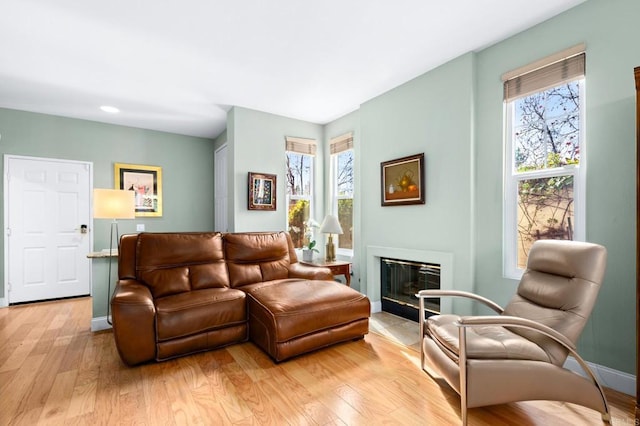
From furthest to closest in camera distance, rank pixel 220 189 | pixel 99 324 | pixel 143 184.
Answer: pixel 220 189 → pixel 143 184 → pixel 99 324

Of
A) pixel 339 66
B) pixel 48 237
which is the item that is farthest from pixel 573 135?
pixel 48 237

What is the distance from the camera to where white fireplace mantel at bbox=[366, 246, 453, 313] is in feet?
9.38

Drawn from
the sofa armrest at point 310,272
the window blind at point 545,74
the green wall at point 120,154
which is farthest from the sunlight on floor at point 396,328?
the green wall at point 120,154

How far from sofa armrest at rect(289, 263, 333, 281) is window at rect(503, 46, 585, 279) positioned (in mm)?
1725

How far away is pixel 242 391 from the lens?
1987mm

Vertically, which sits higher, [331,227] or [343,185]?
[343,185]

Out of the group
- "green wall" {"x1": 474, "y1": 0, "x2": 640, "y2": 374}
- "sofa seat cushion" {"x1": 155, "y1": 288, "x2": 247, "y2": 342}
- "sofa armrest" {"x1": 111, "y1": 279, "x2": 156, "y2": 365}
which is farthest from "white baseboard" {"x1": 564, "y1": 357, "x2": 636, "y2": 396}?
"sofa armrest" {"x1": 111, "y1": 279, "x2": 156, "y2": 365}

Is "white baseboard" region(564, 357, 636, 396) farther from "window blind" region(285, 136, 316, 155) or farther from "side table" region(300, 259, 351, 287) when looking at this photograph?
"window blind" region(285, 136, 316, 155)

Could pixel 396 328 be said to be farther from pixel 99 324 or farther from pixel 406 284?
pixel 99 324

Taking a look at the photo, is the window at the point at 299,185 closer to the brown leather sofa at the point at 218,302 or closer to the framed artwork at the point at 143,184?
the brown leather sofa at the point at 218,302

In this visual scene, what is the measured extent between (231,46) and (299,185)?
234 cm

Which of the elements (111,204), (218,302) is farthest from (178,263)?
(111,204)

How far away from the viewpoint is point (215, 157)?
5.39m

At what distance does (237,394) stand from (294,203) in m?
2.98
